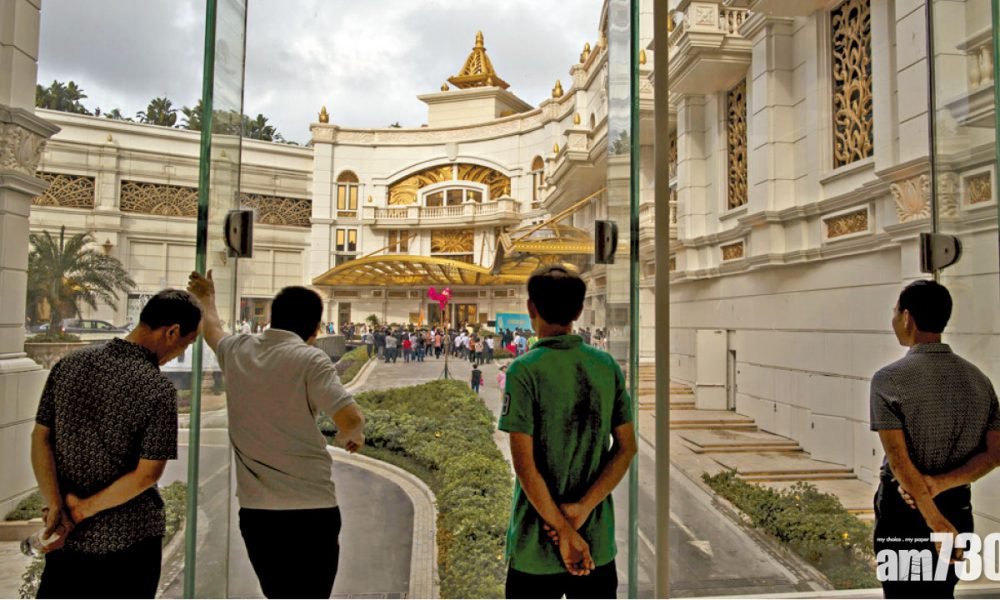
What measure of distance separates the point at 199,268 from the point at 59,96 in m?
0.84

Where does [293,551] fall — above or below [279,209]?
below

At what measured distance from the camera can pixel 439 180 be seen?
231 cm

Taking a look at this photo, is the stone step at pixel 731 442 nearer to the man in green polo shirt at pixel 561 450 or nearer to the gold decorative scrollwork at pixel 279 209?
the man in green polo shirt at pixel 561 450

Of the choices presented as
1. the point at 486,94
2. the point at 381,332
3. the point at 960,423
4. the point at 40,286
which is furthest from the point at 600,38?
the point at 40,286

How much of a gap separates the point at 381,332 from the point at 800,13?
141 inches

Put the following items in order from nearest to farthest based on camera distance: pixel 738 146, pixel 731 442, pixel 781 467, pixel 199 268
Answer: pixel 199 268 → pixel 781 467 → pixel 731 442 → pixel 738 146

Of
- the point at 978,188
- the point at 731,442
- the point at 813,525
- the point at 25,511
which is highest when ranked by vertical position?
the point at 978,188

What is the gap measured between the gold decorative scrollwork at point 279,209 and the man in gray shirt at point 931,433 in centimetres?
185

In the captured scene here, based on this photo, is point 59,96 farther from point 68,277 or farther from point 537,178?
point 537,178

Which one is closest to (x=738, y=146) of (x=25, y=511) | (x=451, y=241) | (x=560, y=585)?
(x=451, y=241)

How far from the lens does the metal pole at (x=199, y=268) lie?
1.61 meters

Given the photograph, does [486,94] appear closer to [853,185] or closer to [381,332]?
[381,332]

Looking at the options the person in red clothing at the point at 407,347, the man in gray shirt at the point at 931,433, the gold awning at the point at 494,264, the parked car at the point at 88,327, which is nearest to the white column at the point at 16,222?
the parked car at the point at 88,327

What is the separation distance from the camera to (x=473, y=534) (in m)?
1.98
